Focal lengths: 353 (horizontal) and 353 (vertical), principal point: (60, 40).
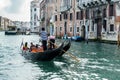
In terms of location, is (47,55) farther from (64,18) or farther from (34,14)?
(34,14)

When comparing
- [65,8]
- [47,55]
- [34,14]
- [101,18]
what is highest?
[34,14]

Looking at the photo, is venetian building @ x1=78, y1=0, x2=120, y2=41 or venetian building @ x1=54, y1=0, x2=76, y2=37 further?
venetian building @ x1=54, y1=0, x2=76, y2=37

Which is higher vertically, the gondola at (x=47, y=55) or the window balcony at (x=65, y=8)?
the window balcony at (x=65, y=8)

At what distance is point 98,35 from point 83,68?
60.2ft

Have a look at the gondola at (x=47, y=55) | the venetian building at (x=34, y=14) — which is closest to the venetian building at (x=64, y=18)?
the gondola at (x=47, y=55)

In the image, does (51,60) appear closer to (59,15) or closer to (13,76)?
(13,76)

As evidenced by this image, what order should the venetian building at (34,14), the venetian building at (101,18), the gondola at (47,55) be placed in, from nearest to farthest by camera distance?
1. the gondola at (47,55)
2. the venetian building at (101,18)
3. the venetian building at (34,14)

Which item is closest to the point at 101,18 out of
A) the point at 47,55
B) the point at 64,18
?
the point at 64,18

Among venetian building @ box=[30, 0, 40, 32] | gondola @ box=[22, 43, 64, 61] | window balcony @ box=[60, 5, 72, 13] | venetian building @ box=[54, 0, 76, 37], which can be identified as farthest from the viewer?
Result: venetian building @ box=[30, 0, 40, 32]

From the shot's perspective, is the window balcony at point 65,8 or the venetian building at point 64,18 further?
the window balcony at point 65,8

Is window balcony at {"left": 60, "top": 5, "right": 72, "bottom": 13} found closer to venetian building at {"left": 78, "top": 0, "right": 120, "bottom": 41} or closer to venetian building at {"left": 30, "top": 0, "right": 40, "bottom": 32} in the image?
venetian building at {"left": 78, "top": 0, "right": 120, "bottom": 41}

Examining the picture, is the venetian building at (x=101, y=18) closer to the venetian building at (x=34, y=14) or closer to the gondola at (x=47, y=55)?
the gondola at (x=47, y=55)

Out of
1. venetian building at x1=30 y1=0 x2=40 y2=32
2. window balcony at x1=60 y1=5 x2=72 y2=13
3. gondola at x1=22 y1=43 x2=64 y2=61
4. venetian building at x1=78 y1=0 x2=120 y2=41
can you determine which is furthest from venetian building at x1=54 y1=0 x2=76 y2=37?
venetian building at x1=30 y1=0 x2=40 y2=32

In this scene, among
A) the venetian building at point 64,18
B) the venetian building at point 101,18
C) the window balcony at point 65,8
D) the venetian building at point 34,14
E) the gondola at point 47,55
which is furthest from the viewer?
the venetian building at point 34,14
